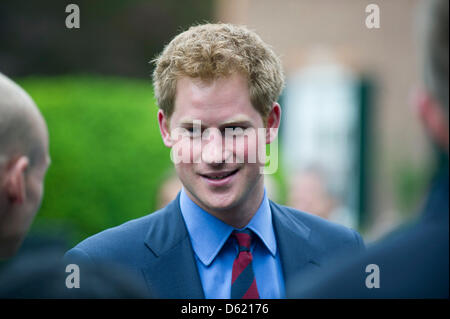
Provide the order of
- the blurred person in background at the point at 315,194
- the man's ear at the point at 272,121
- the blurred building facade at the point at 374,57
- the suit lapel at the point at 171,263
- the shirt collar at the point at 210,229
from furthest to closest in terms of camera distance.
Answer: the blurred building facade at the point at 374,57
the blurred person in background at the point at 315,194
the man's ear at the point at 272,121
the shirt collar at the point at 210,229
the suit lapel at the point at 171,263

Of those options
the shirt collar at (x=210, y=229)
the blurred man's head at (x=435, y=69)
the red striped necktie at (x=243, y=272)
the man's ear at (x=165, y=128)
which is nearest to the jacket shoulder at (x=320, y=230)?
the shirt collar at (x=210, y=229)

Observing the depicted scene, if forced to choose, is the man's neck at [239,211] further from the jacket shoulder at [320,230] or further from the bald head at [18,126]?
the bald head at [18,126]

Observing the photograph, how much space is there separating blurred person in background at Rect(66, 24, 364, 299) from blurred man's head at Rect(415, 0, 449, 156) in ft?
2.80

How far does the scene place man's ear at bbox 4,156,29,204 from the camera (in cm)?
181

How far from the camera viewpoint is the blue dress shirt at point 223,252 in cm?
206

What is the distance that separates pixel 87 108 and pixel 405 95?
224 inches

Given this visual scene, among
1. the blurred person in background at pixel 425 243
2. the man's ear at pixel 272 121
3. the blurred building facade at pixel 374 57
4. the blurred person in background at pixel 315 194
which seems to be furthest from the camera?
the blurred building facade at pixel 374 57

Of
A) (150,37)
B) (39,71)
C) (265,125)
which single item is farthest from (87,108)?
(265,125)

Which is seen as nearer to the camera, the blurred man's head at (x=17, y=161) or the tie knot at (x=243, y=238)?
the blurred man's head at (x=17, y=161)

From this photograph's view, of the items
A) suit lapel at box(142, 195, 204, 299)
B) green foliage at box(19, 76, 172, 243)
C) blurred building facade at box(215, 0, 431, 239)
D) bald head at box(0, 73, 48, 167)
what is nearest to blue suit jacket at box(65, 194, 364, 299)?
suit lapel at box(142, 195, 204, 299)

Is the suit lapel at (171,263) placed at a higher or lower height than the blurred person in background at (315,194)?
higher

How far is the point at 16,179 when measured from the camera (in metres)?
1.84

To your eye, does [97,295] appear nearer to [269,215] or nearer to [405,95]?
[269,215]

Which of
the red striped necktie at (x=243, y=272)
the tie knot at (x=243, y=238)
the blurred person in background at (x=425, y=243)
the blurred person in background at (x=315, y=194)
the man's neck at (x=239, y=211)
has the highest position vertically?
the blurred person in background at (x=425, y=243)
